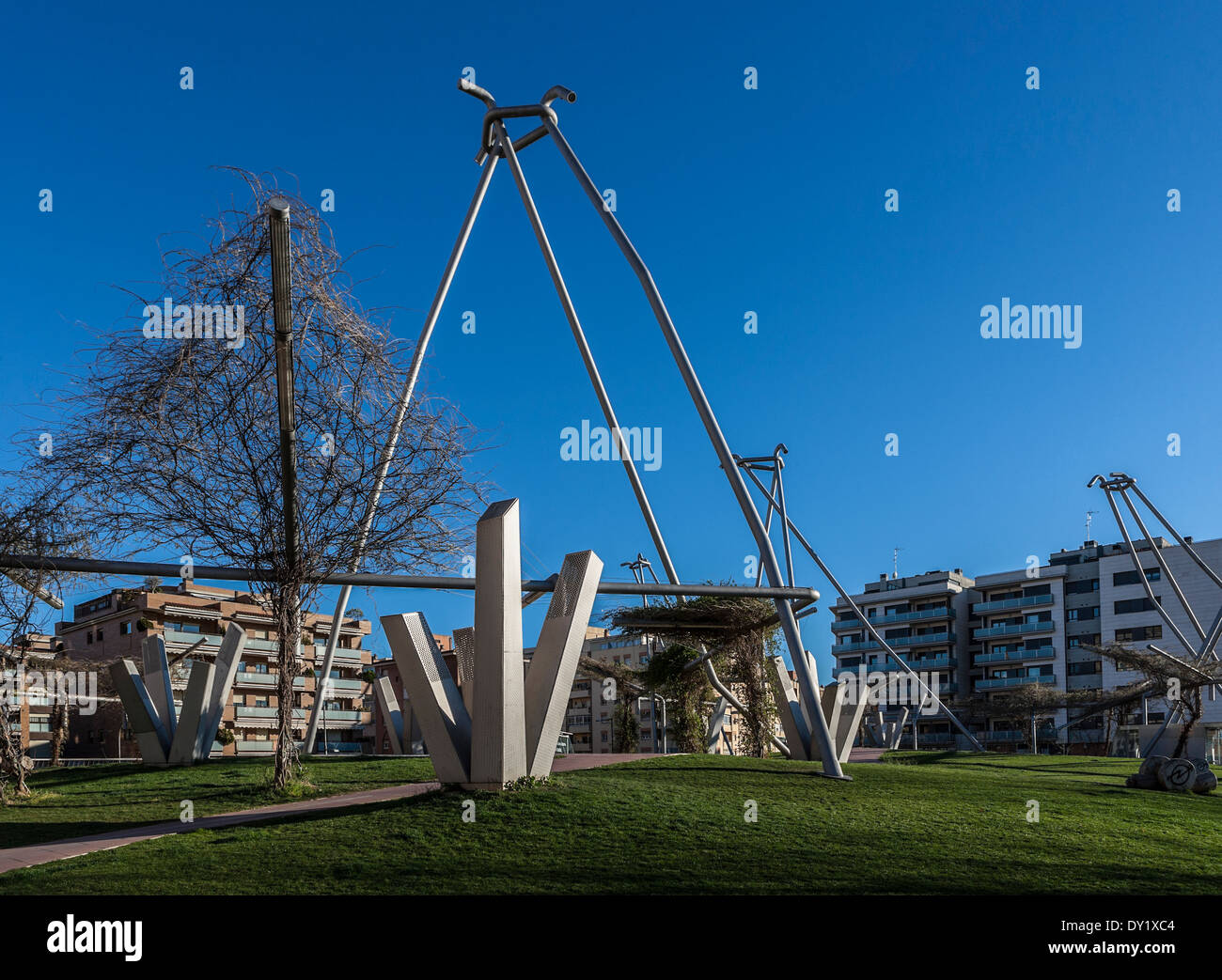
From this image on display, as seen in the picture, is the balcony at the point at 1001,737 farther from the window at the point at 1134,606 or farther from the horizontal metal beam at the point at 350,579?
the horizontal metal beam at the point at 350,579

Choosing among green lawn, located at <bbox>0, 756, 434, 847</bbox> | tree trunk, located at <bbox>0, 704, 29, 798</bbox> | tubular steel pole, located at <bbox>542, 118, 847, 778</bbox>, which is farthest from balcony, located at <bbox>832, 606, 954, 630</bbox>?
tree trunk, located at <bbox>0, 704, 29, 798</bbox>

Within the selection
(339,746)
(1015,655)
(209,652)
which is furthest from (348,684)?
(1015,655)

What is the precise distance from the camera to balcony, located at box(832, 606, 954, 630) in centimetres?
9631

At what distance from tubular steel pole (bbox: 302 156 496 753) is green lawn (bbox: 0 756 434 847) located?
2017 mm

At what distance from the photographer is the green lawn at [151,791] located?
570 inches

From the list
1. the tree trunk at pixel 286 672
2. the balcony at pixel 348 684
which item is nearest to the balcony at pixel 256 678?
the balcony at pixel 348 684

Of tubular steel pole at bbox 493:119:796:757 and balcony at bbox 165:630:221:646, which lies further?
balcony at bbox 165:630:221:646

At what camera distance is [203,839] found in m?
11.6

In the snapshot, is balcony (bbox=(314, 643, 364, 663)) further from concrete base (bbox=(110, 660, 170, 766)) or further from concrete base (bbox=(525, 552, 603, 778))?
concrete base (bbox=(525, 552, 603, 778))

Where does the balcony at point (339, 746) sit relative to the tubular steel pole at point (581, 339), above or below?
below

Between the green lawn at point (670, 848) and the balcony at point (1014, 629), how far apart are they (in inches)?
3056

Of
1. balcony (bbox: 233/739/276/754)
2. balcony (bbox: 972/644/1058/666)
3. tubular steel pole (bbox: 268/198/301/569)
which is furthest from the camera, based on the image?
balcony (bbox: 972/644/1058/666)
